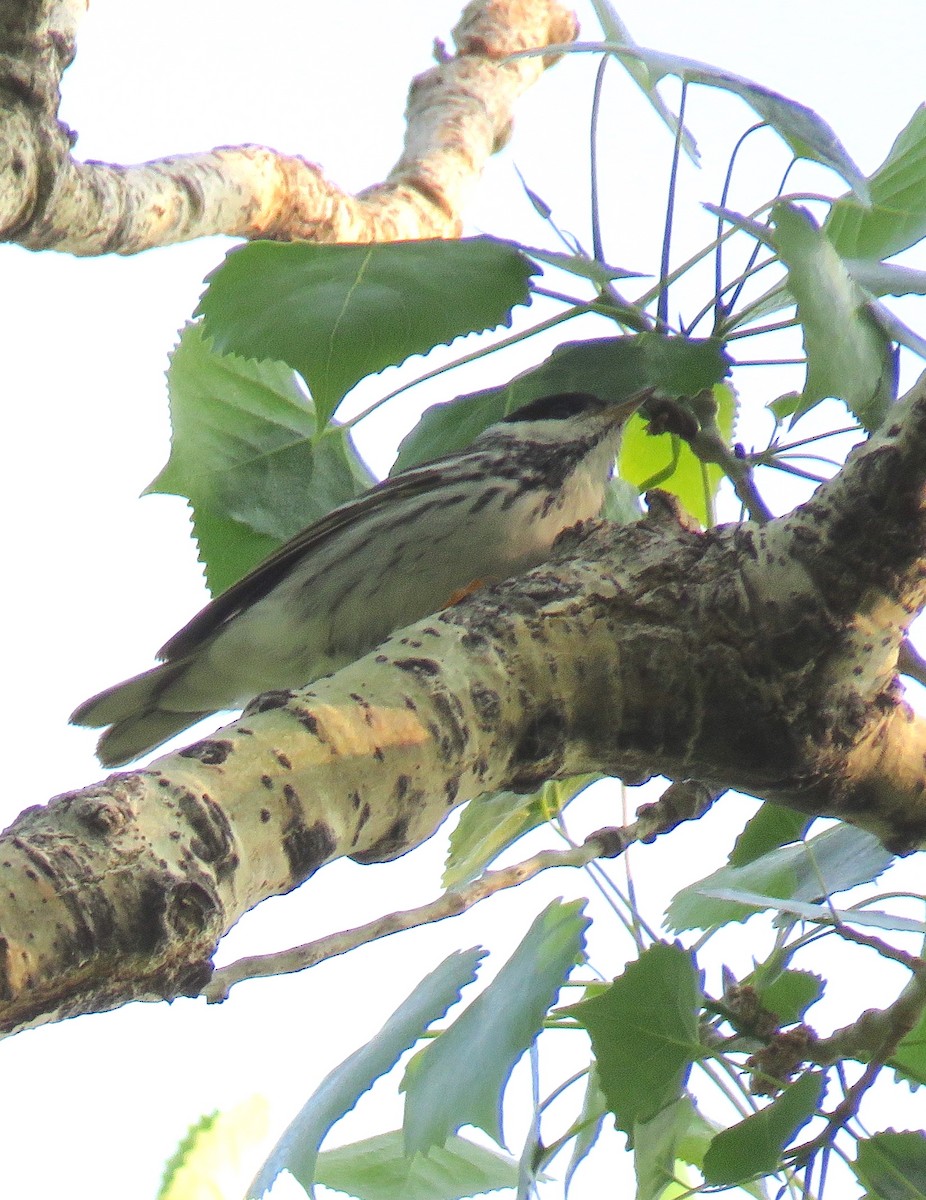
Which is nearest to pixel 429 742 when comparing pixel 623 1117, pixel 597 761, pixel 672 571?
pixel 597 761

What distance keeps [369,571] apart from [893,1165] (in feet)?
4.61

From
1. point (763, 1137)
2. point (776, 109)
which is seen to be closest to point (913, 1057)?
point (763, 1137)

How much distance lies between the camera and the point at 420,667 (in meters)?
1.34

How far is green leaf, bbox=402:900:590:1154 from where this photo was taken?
1.44 metres

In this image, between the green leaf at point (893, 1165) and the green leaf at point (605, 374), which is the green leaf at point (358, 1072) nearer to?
the green leaf at point (893, 1165)

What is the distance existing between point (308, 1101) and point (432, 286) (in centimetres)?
102

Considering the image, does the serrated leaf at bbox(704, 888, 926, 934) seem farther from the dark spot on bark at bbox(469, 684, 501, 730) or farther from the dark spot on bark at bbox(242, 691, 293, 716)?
the dark spot on bark at bbox(242, 691, 293, 716)

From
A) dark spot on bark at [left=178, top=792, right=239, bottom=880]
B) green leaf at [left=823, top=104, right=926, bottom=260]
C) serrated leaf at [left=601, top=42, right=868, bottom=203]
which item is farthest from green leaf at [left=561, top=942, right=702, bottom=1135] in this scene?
green leaf at [left=823, top=104, right=926, bottom=260]

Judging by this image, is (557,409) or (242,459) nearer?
(242,459)

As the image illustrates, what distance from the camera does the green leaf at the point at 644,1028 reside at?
1.51 meters

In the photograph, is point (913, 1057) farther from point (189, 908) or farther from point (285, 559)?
point (285, 559)

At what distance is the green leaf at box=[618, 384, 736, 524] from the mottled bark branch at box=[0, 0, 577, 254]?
697 mm

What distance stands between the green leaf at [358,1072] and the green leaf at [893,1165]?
1.60 feet

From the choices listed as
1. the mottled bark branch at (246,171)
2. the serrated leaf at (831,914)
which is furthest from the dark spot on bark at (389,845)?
the mottled bark branch at (246,171)
